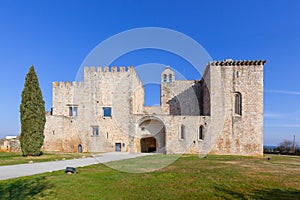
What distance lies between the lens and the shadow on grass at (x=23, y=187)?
5.61 meters

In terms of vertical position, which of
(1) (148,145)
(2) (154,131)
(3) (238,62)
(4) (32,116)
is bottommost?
(1) (148,145)

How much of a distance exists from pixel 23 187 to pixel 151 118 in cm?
1885

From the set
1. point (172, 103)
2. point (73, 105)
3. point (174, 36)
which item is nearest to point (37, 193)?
point (174, 36)

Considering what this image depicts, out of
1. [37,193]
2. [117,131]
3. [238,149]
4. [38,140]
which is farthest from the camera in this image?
[117,131]

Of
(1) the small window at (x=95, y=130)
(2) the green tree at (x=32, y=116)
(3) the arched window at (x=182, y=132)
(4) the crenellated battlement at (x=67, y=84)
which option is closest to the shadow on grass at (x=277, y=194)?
(2) the green tree at (x=32, y=116)

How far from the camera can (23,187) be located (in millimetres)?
6391

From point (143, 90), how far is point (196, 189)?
91.2 feet

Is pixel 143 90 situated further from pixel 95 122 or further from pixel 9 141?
pixel 9 141

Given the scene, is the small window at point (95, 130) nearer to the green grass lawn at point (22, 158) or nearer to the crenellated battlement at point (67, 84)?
the crenellated battlement at point (67, 84)

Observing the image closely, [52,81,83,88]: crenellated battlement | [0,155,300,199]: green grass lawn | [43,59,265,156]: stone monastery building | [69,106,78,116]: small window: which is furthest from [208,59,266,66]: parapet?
[0,155,300,199]: green grass lawn

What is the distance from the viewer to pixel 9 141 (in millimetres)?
21031

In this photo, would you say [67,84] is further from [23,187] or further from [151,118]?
[23,187]

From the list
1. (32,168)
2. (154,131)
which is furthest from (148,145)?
(32,168)

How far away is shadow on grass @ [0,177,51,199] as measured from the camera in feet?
18.4
